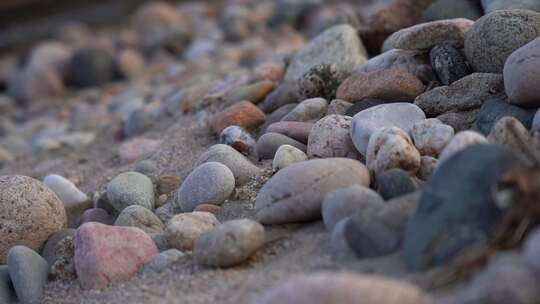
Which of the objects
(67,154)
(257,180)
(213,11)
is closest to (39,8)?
(213,11)

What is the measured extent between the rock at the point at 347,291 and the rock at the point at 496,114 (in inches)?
43.8

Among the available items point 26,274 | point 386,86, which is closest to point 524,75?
point 386,86

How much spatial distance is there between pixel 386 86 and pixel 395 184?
854 mm

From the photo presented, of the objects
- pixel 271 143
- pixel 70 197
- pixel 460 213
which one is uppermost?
pixel 460 213

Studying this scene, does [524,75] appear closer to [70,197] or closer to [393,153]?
[393,153]

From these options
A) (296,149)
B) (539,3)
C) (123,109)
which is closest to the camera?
(296,149)

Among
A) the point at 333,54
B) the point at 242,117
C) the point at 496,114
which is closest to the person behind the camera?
the point at 496,114

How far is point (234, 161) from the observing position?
2.99m

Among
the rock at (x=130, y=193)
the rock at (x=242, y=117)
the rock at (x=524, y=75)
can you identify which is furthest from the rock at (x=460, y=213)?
the rock at (x=242, y=117)

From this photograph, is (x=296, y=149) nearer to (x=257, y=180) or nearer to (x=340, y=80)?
(x=257, y=180)

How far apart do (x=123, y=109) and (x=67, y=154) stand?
97 cm

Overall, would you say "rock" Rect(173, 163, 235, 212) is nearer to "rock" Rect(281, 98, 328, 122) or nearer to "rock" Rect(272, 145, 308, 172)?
"rock" Rect(272, 145, 308, 172)

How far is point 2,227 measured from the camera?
2.88 metres

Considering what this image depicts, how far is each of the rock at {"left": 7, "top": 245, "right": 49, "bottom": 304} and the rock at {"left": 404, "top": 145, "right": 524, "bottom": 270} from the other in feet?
4.43
